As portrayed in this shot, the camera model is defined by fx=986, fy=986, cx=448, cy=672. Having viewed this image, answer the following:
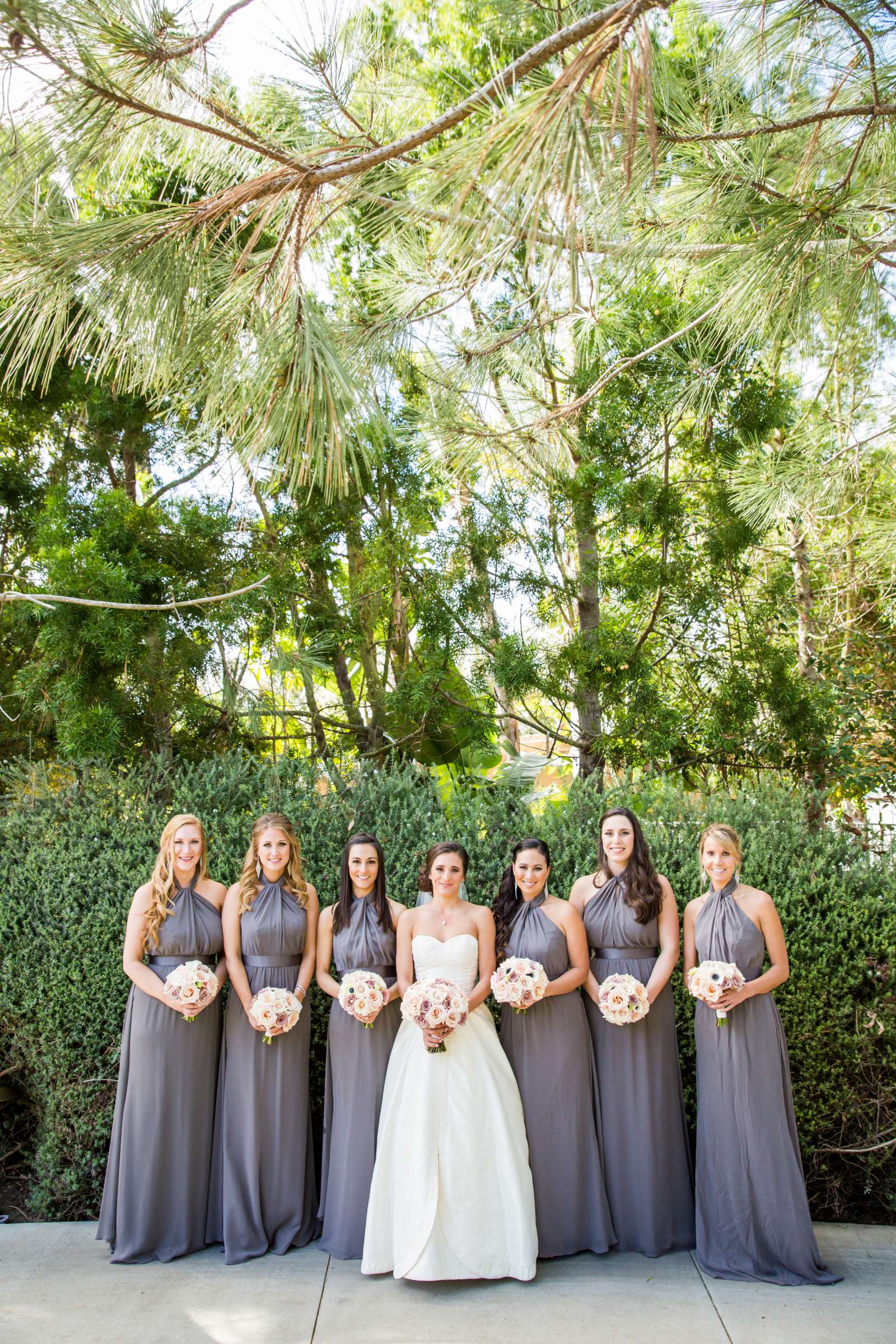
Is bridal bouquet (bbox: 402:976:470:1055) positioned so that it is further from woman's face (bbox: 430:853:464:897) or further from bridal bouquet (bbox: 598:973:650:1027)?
bridal bouquet (bbox: 598:973:650:1027)

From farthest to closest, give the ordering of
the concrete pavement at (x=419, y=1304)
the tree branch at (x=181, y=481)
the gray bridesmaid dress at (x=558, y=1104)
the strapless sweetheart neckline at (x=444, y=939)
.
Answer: the tree branch at (x=181, y=481) < the strapless sweetheart neckline at (x=444, y=939) < the gray bridesmaid dress at (x=558, y=1104) < the concrete pavement at (x=419, y=1304)

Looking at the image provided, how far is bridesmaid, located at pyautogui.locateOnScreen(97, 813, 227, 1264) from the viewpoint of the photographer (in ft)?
14.4

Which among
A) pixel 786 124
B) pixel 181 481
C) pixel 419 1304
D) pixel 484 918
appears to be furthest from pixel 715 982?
pixel 181 481

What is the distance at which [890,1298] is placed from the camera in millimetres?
4016

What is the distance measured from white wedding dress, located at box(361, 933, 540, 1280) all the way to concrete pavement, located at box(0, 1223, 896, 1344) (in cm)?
13

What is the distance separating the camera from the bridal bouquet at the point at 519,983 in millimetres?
4215

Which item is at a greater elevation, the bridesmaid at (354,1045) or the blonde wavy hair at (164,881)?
the blonde wavy hair at (164,881)

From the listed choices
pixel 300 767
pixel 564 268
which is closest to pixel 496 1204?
pixel 300 767

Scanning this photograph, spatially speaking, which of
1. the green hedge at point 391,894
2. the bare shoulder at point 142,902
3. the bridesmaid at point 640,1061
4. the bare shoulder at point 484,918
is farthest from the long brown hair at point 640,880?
the bare shoulder at point 142,902

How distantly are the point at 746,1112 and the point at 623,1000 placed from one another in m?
0.70

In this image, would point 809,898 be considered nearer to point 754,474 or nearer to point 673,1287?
point 673,1287

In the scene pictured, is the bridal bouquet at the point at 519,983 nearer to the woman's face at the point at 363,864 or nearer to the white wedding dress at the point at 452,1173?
the white wedding dress at the point at 452,1173

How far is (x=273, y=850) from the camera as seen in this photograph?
4648mm

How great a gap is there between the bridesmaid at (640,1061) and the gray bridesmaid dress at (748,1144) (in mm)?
145
